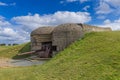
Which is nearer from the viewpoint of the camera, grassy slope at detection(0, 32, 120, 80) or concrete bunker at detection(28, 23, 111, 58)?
grassy slope at detection(0, 32, 120, 80)

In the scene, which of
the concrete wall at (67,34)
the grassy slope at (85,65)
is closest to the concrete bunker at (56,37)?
the concrete wall at (67,34)

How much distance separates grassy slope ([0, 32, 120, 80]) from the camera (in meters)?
10.7

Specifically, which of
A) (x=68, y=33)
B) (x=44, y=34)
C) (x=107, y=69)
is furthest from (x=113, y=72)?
(x=44, y=34)

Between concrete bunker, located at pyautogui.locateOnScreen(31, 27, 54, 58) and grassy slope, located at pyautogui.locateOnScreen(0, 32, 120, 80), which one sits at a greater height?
concrete bunker, located at pyautogui.locateOnScreen(31, 27, 54, 58)

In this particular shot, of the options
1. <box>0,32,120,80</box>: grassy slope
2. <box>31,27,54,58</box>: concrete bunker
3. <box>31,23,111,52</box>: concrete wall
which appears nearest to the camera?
<box>0,32,120,80</box>: grassy slope

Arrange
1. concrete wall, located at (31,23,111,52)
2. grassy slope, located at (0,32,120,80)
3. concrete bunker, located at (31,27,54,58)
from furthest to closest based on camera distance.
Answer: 1. concrete bunker, located at (31,27,54,58)
2. concrete wall, located at (31,23,111,52)
3. grassy slope, located at (0,32,120,80)

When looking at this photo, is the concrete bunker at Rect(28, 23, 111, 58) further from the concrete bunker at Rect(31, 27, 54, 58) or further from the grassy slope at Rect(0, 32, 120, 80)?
the grassy slope at Rect(0, 32, 120, 80)

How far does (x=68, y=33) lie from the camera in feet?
62.5

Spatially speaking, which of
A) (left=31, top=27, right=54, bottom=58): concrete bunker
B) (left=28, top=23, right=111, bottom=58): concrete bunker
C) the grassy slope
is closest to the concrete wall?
(left=28, top=23, right=111, bottom=58): concrete bunker

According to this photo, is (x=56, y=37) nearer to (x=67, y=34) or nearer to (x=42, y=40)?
(x=67, y=34)

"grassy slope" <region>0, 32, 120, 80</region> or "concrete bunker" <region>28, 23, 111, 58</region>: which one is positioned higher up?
"concrete bunker" <region>28, 23, 111, 58</region>

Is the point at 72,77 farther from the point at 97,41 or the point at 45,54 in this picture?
the point at 45,54

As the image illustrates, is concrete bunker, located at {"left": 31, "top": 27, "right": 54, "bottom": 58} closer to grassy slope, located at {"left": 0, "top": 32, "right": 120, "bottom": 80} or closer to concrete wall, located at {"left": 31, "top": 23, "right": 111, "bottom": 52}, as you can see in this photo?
concrete wall, located at {"left": 31, "top": 23, "right": 111, "bottom": 52}

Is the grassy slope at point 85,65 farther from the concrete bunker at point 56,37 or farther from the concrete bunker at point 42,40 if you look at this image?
the concrete bunker at point 42,40
